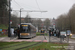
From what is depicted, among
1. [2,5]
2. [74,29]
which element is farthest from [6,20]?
[74,29]

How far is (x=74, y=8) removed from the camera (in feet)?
144

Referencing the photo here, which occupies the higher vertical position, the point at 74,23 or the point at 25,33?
the point at 74,23

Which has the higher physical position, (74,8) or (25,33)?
(74,8)

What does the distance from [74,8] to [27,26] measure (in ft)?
79.4

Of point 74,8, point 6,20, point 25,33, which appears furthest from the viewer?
point 6,20

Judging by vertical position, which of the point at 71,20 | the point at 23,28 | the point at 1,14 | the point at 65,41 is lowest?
the point at 65,41

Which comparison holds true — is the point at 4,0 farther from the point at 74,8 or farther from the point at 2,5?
the point at 74,8

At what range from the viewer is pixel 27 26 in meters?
26.5

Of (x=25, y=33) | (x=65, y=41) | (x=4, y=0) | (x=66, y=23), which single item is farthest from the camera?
(x=66, y=23)

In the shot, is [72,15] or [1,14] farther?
[1,14]

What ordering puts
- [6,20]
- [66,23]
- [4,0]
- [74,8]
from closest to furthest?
[4,0] → [74,8] → [66,23] → [6,20]

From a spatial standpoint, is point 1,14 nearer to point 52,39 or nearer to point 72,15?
point 72,15

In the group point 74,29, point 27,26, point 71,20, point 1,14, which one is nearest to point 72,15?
point 71,20

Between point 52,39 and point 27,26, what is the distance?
9805 millimetres
